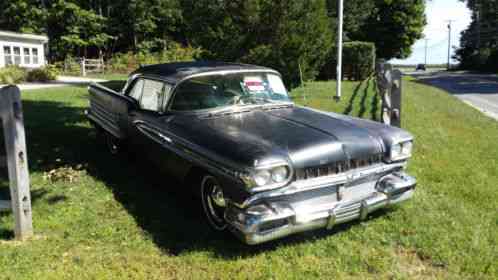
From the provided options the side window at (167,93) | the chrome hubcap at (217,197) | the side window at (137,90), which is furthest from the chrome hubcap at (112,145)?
the chrome hubcap at (217,197)

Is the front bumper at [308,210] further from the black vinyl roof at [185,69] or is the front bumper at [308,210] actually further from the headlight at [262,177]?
the black vinyl roof at [185,69]

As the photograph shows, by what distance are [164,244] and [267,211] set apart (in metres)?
1.04

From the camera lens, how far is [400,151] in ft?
13.0

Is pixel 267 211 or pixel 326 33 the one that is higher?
pixel 326 33

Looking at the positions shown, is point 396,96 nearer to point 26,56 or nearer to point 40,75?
point 40,75

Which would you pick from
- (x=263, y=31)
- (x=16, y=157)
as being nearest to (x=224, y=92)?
(x=16, y=157)

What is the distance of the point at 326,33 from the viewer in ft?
44.6

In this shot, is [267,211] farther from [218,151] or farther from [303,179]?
[218,151]

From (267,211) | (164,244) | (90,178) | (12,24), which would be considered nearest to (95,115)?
(90,178)

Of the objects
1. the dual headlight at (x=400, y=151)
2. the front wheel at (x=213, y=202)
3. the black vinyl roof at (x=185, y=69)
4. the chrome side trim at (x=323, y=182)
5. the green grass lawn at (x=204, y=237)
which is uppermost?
the black vinyl roof at (x=185, y=69)

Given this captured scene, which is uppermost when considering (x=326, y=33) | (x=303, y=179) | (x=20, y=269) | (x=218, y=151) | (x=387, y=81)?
(x=326, y=33)

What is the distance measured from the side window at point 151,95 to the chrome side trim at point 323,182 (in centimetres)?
196

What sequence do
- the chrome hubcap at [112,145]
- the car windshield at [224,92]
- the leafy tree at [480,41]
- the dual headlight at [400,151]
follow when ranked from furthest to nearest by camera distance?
the leafy tree at [480,41], the chrome hubcap at [112,145], the car windshield at [224,92], the dual headlight at [400,151]

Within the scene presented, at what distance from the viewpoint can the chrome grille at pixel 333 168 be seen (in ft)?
11.0
